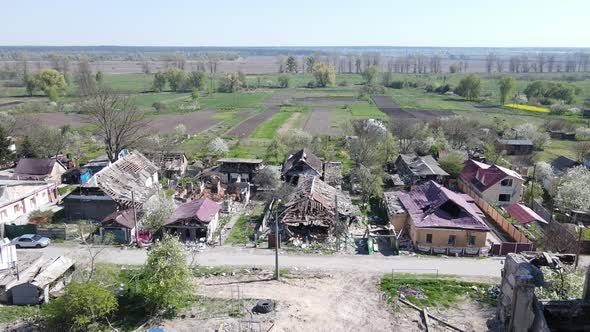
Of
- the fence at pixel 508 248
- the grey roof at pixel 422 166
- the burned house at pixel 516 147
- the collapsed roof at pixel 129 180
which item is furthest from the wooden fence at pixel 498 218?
the collapsed roof at pixel 129 180

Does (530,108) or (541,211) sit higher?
(530,108)

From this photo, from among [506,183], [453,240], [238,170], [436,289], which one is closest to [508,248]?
[453,240]

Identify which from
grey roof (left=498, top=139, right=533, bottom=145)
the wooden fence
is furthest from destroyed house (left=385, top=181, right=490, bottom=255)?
grey roof (left=498, top=139, right=533, bottom=145)

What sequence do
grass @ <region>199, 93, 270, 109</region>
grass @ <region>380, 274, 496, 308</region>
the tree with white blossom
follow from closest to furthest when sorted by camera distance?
1. grass @ <region>380, 274, 496, 308</region>
2. the tree with white blossom
3. grass @ <region>199, 93, 270, 109</region>

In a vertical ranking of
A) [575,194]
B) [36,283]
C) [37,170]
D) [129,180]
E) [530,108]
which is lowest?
[36,283]

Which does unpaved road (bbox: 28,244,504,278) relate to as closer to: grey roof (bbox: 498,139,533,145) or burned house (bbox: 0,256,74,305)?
burned house (bbox: 0,256,74,305)

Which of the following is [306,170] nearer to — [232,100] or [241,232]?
[241,232]
